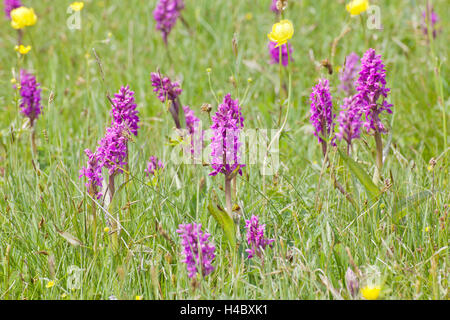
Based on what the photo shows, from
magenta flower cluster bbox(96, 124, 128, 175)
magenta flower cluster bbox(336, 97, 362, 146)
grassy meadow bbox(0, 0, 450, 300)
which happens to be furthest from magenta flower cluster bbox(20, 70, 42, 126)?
magenta flower cluster bbox(336, 97, 362, 146)

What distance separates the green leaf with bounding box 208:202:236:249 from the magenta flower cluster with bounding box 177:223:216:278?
0.39 feet

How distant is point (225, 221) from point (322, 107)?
62cm

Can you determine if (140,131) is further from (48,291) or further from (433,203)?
(433,203)

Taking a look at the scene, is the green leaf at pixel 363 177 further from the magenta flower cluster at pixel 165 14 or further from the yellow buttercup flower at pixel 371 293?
the magenta flower cluster at pixel 165 14

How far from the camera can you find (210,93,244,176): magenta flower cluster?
200 centimetres

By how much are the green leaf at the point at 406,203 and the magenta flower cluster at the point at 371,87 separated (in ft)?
0.92

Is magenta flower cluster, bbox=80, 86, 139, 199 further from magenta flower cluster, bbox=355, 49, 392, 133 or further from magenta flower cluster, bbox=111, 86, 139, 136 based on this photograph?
magenta flower cluster, bbox=355, 49, 392, 133

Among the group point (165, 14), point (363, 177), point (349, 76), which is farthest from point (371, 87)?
point (165, 14)

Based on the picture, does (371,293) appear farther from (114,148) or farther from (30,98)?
(30,98)

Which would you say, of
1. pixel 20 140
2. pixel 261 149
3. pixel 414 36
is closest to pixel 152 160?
pixel 261 149

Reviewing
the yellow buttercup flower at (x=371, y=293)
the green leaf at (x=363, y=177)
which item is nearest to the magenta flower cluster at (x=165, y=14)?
the green leaf at (x=363, y=177)

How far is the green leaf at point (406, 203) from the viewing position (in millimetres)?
2111

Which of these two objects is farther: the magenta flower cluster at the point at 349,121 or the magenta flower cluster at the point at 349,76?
the magenta flower cluster at the point at 349,76

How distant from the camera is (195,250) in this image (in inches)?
72.6
